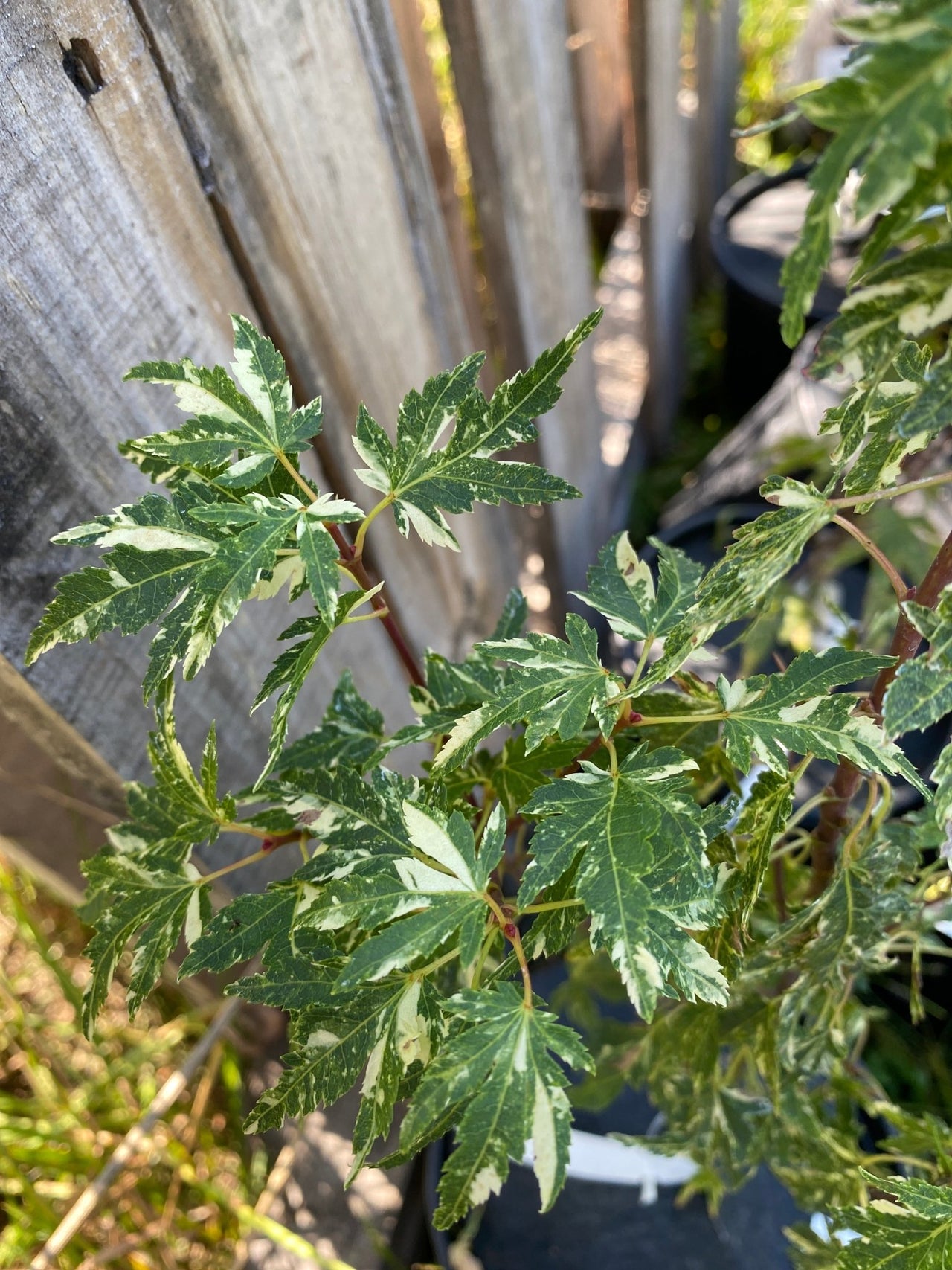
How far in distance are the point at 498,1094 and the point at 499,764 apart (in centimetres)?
27

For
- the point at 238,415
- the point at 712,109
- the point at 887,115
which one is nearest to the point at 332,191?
the point at 238,415

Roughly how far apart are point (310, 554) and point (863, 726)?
357 millimetres

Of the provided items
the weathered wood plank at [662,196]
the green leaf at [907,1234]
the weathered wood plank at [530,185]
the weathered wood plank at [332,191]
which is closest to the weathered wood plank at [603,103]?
the weathered wood plank at [662,196]

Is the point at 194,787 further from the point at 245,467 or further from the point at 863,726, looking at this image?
the point at 863,726

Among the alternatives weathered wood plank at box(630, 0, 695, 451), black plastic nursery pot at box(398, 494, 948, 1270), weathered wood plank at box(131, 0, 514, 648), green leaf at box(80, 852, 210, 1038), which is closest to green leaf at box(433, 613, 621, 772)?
green leaf at box(80, 852, 210, 1038)

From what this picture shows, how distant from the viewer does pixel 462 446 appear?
0.63m

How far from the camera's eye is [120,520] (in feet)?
1.90

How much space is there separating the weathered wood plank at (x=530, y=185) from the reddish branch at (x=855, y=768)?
861mm

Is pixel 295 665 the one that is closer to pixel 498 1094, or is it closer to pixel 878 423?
pixel 498 1094

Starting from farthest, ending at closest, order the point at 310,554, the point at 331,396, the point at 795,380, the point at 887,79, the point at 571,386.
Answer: the point at 795,380
the point at 571,386
the point at 331,396
the point at 310,554
the point at 887,79

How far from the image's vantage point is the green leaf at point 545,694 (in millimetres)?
617

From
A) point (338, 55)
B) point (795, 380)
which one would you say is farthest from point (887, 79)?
point (795, 380)

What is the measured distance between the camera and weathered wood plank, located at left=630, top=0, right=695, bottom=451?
188 centimetres

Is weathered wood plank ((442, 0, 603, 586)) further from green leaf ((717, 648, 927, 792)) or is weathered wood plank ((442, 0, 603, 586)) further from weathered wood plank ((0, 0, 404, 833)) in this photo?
green leaf ((717, 648, 927, 792))
